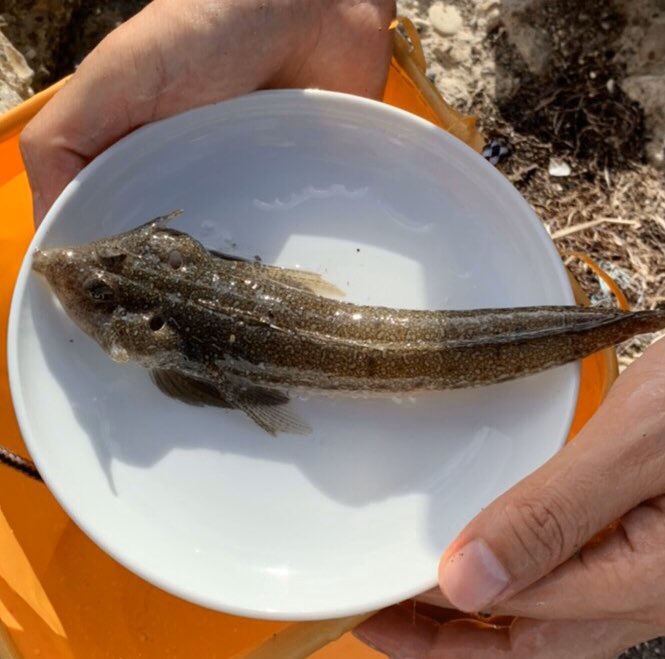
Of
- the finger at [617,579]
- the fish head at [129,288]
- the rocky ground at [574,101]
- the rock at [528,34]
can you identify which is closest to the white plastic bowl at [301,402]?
the fish head at [129,288]

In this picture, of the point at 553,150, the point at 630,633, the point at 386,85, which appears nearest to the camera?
the point at 630,633

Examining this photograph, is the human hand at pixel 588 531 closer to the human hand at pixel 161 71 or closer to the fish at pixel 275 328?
the fish at pixel 275 328

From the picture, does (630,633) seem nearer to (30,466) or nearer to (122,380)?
(122,380)

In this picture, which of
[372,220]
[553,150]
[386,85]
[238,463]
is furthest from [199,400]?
[553,150]

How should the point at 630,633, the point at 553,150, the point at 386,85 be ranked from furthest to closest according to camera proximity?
the point at 553,150 → the point at 386,85 → the point at 630,633

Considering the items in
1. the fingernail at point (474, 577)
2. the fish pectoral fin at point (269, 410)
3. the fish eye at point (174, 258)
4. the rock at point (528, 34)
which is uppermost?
the fish eye at point (174, 258)

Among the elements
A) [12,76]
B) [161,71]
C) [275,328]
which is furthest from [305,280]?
[12,76]

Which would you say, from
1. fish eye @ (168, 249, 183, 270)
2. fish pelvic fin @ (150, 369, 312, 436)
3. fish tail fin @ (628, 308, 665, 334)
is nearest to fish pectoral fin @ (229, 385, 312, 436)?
fish pelvic fin @ (150, 369, 312, 436)
